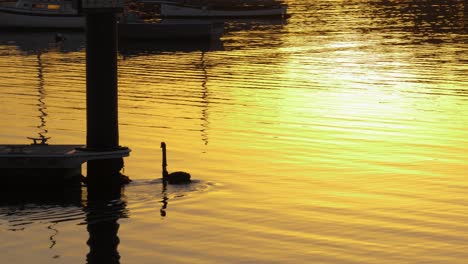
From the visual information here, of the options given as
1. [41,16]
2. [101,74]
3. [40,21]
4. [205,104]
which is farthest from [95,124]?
[41,16]

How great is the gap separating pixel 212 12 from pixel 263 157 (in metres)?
69.3

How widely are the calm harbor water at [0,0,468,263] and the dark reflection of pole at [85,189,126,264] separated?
0.21 feet

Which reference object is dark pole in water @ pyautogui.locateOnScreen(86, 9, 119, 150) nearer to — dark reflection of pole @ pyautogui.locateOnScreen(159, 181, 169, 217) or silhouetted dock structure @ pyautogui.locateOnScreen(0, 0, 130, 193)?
silhouetted dock structure @ pyautogui.locateOnScreen(0, 0, 130, 193)

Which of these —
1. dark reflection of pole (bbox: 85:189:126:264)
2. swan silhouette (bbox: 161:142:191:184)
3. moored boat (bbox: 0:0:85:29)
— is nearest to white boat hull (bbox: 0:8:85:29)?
moored boat (bbox: 0:0:85:29)

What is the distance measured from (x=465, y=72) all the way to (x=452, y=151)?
22.2 meters

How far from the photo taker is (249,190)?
24.0 m

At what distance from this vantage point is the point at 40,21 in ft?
267

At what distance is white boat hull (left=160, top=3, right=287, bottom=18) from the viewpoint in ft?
312

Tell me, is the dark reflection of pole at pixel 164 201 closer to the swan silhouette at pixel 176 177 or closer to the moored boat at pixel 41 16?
the swan silhouette at pixel 176 177

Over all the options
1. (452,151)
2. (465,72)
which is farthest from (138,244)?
(465,72)

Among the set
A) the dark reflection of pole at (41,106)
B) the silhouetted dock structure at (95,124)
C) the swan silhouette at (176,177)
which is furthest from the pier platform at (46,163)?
the swan silhouette at (176,177)

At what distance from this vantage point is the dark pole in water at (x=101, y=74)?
75.0 ft

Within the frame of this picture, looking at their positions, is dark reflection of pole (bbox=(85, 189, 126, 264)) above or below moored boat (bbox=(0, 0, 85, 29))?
below

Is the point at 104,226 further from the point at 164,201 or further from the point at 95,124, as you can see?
the point at 95,124
